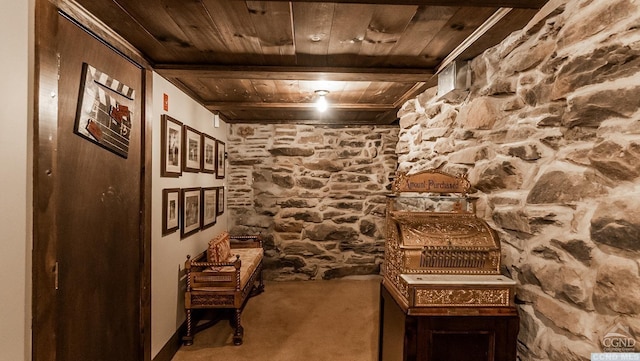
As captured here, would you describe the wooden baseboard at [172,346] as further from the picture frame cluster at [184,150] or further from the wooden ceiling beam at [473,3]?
the wooden ceiling beam at [473,3]

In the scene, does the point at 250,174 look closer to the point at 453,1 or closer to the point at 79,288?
the point at 79,288

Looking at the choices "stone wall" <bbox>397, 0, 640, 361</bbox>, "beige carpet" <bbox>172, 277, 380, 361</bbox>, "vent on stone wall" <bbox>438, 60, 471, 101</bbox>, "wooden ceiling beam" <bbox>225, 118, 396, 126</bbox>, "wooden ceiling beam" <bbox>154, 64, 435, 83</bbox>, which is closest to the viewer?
"stone wall" <bbox>397, 0, 640, 361</bbox>

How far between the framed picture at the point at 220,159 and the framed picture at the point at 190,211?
0.77 metres

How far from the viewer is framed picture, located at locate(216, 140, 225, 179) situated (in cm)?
384

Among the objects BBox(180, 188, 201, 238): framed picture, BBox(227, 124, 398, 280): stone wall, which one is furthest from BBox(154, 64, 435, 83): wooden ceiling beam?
BBox(227, 124, 398, 280): stone wall

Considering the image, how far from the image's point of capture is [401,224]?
67.6 inches

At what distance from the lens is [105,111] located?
5.54 ft

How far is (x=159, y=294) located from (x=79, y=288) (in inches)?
34.3

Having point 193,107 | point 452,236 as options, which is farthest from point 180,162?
point 452,236

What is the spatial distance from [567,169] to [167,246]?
2503mm

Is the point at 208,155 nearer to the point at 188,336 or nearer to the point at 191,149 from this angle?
the point at 191,149

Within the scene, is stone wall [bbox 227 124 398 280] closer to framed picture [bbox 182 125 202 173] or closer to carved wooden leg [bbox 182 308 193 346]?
framed picture [bbox 182 125 202 173]

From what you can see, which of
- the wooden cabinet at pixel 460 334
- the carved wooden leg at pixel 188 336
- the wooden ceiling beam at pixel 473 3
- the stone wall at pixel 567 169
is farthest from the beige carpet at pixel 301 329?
the wooden ceiling beam at pixel 473 3

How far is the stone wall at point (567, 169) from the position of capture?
1.04 meters
